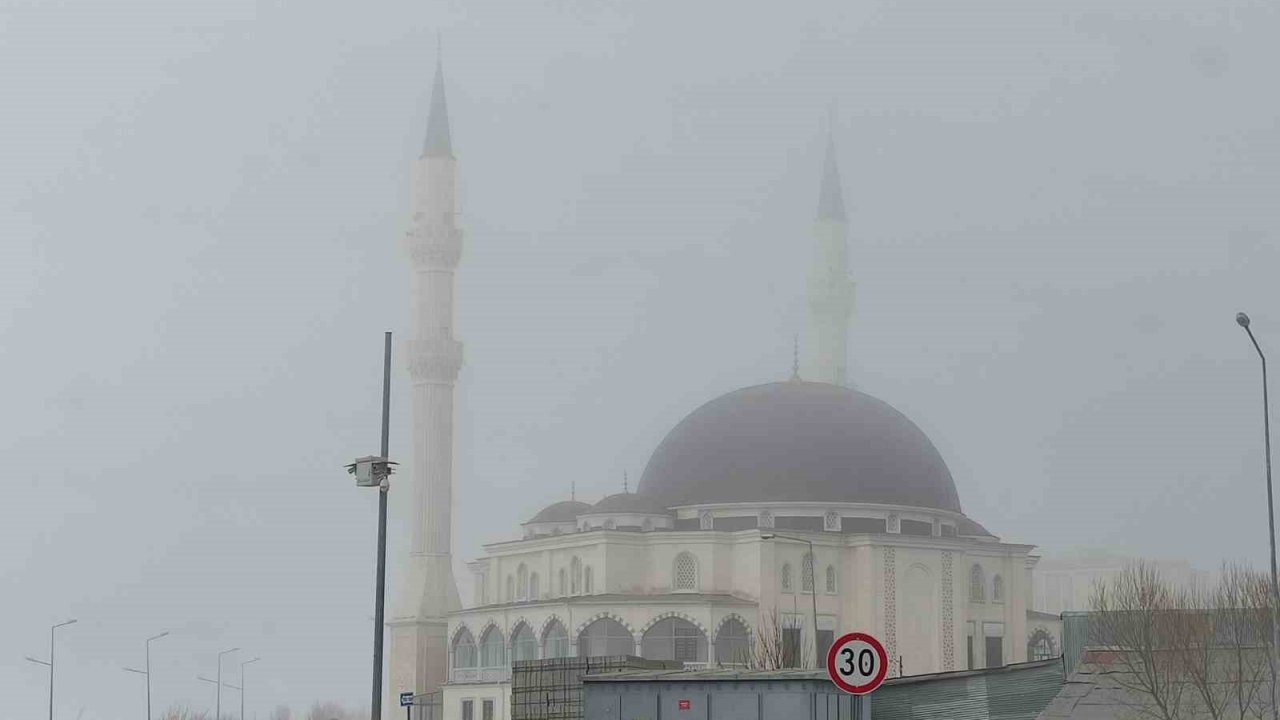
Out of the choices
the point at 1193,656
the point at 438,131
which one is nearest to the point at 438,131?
the point at 438,131

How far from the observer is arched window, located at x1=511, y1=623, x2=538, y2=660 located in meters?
69.8

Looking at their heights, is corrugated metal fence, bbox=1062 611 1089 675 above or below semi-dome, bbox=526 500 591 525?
below

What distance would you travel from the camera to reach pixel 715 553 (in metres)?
70.6

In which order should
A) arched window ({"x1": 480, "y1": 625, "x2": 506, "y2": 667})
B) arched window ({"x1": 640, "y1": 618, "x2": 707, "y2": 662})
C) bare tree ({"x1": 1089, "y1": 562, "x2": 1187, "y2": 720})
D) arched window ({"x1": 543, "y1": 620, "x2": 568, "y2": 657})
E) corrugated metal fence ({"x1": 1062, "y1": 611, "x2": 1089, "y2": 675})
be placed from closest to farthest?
corrugated metal fence ({"x1": 1062, "y1": 611, "x2": 1089, "y2": 675}), bare tree ({"x1": 1089, "y1": 562, "x2": 1187, "y2": 720}), arched window ({"x1": 640, "y1": 618, "x2": 707, "y2": 662}), arched window ({"x1": 543, "y1": 620, "x2": 568, "y2": 657}), arched window ({"x1": 480, "y1": 625, "x2": 506, "y2": 667})

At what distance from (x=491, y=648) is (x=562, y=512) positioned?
7.96 m

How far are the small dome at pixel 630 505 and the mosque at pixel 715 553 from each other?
9 centimetres

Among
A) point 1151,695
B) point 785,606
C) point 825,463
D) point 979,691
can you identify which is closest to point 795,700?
point 979,691

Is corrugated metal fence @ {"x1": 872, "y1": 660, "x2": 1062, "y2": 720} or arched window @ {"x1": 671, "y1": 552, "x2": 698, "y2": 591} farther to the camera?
arched window @ {"x1": 671, "y1": 552, "x2": 698, "y2": 591}

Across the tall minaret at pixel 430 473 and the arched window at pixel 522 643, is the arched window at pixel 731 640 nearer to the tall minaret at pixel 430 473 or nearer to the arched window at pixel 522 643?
the arched window at pixel 522 643

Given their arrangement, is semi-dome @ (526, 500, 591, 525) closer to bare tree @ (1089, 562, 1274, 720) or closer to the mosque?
the mosque

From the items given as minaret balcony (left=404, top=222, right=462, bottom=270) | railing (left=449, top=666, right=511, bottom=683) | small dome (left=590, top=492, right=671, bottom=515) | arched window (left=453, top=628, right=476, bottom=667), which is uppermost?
minaret balcony (left=404, top=222, right=462, bottom=270)

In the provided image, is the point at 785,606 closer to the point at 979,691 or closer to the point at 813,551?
the point at 813,551

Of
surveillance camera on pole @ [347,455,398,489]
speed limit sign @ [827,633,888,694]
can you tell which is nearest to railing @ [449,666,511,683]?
surveillance camera on pole @ [347,455,398,489]

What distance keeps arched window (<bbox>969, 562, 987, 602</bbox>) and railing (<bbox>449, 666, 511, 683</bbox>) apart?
720 inches
